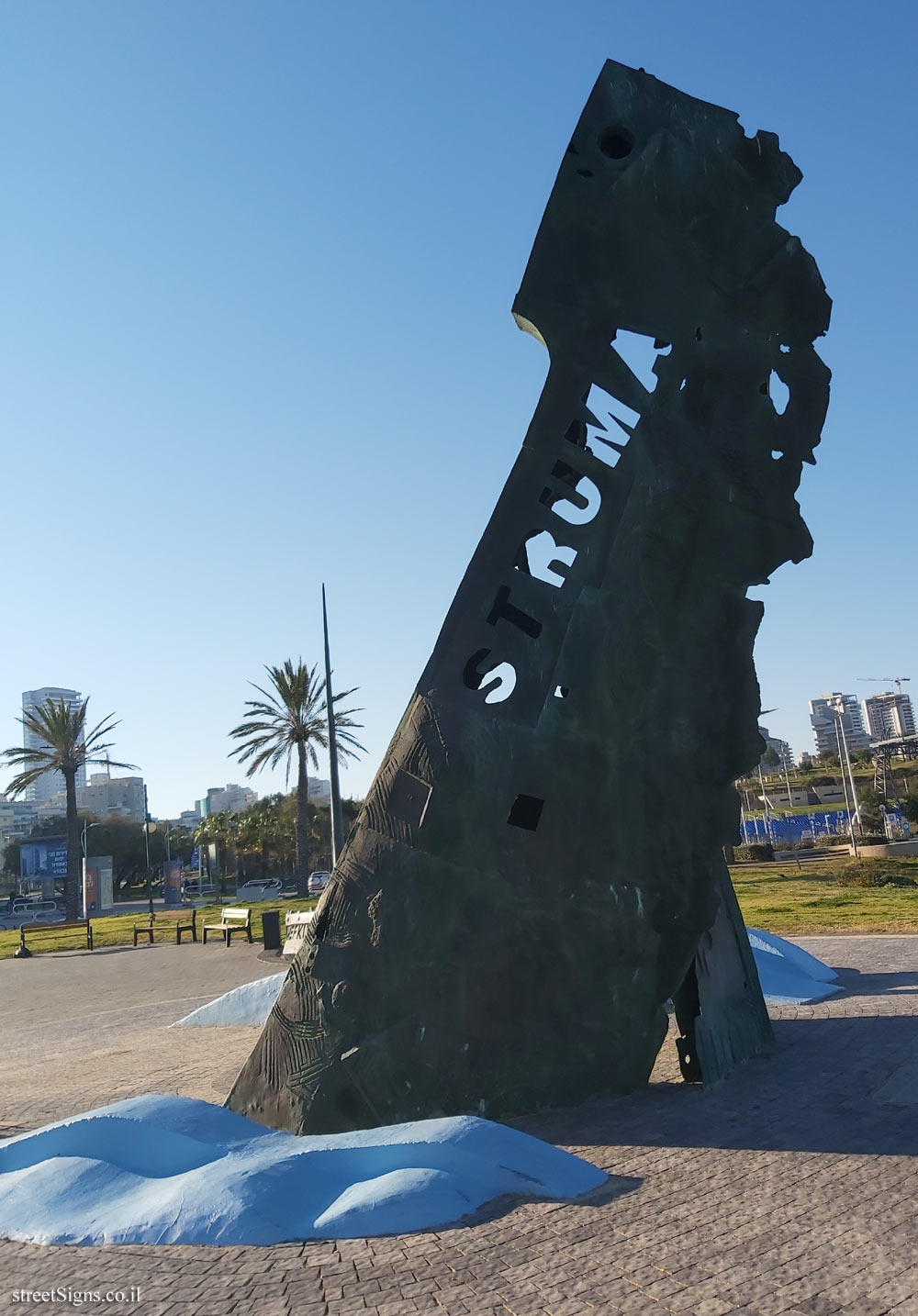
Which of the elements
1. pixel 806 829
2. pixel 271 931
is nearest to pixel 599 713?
pixel 271 931

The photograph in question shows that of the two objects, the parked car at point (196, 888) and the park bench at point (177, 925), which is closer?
the park bench at point (177, 925)

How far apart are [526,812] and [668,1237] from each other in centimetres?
284

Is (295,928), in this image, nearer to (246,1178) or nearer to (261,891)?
(246,1178)

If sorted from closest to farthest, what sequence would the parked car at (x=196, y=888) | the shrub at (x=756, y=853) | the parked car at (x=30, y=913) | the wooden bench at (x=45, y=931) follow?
the wooden bench at (x=45, y=931)
the shrub at (x=756, y=853)
the parked car at (x=30, y=913)
the parked car at (x=196, y=888)

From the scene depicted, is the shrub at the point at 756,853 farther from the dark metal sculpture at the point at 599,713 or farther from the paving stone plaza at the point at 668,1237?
the dark metal sculpture at the point at 599,713

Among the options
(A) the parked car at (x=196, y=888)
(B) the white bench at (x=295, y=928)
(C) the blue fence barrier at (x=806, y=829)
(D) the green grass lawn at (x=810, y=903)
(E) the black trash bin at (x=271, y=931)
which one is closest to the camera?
(B) the white bench at (x=295, y=928)

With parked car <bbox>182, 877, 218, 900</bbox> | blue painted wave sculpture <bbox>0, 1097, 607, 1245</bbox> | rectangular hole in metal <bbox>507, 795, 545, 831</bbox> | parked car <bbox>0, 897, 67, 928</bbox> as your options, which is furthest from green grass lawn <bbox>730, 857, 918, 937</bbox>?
parked car <bbox>182, 877, 218, 900</bbox>

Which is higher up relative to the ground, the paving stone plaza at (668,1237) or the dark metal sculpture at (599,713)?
the dark metal sculpture at (599,713)

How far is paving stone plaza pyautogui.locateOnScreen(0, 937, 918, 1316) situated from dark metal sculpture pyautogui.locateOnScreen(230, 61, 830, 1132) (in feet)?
2.26

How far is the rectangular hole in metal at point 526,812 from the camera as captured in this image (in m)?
6.73

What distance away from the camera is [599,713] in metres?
6.93

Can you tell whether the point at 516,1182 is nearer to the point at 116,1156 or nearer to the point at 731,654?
the point at 116,1156

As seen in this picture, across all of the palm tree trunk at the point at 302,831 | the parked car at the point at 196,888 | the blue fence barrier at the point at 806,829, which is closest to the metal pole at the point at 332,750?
the palm tree trunk at the point at 302,831

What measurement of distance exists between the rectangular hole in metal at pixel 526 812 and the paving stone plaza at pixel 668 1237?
1.87 meters
